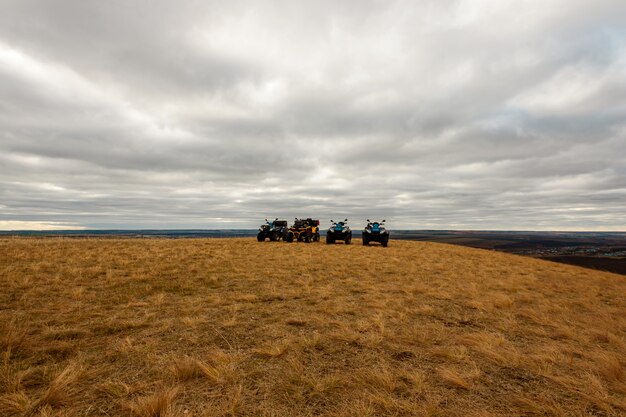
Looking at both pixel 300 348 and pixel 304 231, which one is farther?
pixel 304 231

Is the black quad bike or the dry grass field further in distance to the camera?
the black quad bike

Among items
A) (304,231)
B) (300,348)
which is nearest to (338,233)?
(304,231)

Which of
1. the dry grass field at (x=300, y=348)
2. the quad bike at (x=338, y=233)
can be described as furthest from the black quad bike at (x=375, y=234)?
the dry grass field at (x=300, y=348)

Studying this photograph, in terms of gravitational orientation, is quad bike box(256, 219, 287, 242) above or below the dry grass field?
above

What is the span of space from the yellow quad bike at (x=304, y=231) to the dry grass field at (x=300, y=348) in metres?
19.3

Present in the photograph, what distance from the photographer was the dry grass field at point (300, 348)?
3.88 meters

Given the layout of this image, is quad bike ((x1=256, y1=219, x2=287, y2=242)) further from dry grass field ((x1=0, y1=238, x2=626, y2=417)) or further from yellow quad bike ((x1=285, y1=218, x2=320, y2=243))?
dry grass field ((x1=0, y1=238, x2=626, y2=417))

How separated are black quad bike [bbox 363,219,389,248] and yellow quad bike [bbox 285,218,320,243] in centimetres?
534

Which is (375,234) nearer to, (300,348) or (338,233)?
(338,233)

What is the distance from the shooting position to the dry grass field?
12.7 ft

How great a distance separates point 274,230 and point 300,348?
2680 cm

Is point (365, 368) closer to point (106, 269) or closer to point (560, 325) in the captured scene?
point (560, 325)

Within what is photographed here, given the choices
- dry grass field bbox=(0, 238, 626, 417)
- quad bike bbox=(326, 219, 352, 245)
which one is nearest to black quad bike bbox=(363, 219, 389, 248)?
quad bike bbox=(326, 219, 352, 245)

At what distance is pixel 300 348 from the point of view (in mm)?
5582
